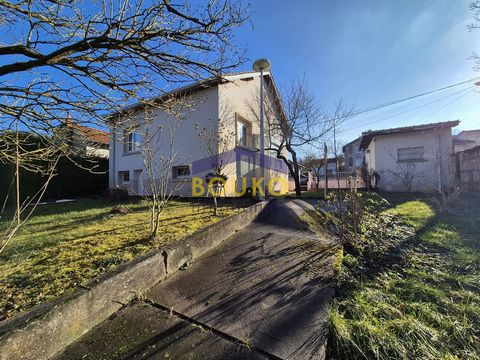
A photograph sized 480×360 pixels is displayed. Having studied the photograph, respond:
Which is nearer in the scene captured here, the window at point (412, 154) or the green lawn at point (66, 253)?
the green lawn at point (66, 253)

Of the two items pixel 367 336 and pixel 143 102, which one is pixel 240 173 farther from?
pixel 367 336

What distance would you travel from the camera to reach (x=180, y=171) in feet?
38.9

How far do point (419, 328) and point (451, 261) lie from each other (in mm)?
2166

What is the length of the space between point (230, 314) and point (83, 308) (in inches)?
56.0

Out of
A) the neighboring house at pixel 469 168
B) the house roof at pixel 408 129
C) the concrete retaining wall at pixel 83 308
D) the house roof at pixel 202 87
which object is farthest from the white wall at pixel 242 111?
the neighboring house at pixel 469 168

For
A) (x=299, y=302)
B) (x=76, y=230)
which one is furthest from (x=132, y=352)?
(x=76, y=230)

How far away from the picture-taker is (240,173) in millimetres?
11648

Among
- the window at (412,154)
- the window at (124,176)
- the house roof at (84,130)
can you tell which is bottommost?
the window at (124,176)

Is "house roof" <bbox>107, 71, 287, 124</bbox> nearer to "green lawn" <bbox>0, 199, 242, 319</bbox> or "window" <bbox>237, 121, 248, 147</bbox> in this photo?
"green lawn" <bbox>0, 199, 242, 319</bbox>

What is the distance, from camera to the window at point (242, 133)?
12.0m

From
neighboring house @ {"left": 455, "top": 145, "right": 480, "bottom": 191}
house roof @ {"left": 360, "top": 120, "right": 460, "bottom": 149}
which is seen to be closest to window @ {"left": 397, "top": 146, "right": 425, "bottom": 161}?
house roof @ {"left": 360, "top": 120, "right": 460, "bottom": 149}

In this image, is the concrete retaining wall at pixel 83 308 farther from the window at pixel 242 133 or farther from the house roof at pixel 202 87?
the window at pixel 242 133

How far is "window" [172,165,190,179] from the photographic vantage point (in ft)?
37.7

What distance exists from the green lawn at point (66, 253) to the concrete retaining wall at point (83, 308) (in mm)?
313
